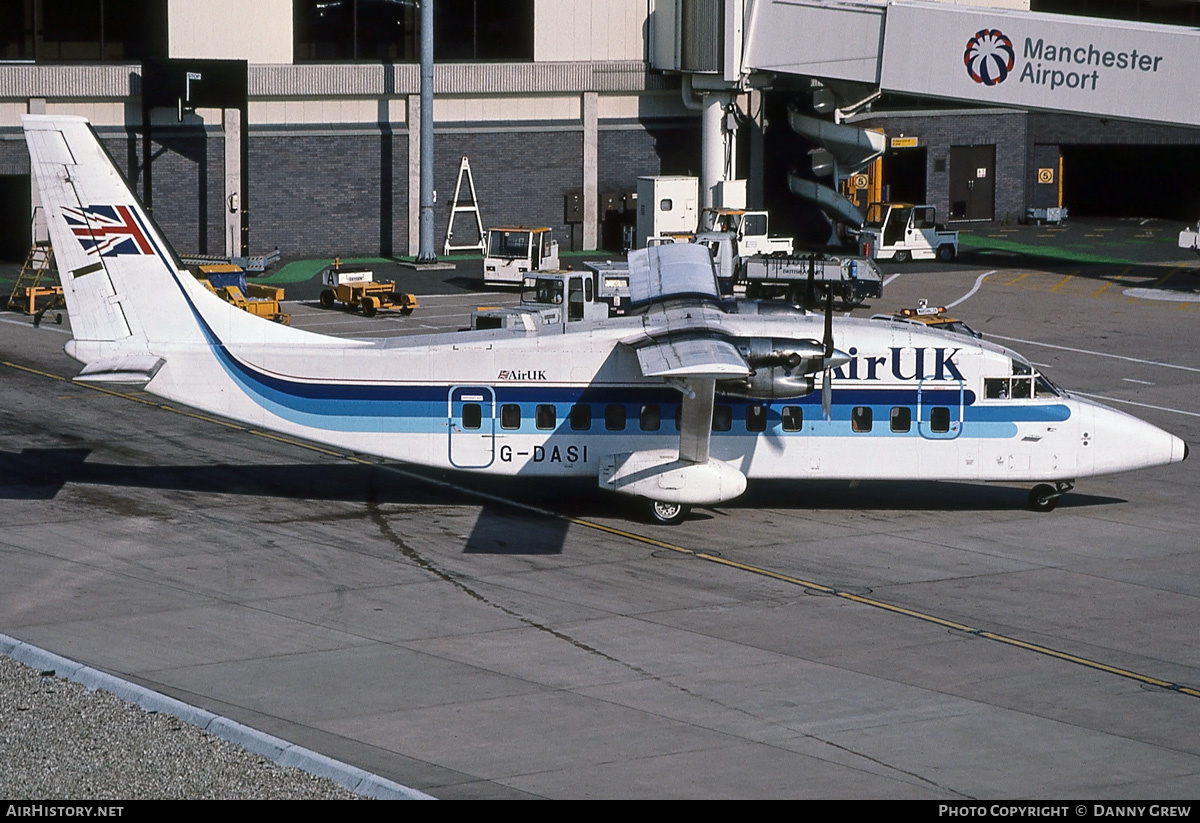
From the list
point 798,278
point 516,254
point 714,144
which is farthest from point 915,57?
point 516,254

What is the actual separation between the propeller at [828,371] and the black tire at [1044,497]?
4.74 meters

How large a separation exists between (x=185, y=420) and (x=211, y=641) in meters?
18.0

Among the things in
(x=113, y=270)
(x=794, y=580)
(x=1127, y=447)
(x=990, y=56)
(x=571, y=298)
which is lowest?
(x=794, y=580)

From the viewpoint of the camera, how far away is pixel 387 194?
75375 millimetres

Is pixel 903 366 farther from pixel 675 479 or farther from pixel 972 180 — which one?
pixel 972 180

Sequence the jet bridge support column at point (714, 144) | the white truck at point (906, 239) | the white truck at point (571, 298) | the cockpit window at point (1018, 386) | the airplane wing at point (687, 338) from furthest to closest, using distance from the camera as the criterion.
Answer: the jet bridge support column at point (714, 144), the white truck at point (906, 239), the white truck at point (571, 298), the cockpit window at point (1018, 386), the airplane wing at point (687, 338)

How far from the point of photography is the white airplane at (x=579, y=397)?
1219 inches

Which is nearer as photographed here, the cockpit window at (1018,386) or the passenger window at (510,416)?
the passenger window at (510,416)

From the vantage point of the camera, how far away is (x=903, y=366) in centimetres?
3162

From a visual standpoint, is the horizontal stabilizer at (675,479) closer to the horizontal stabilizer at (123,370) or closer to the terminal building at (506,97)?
the horizontal stabilizer at (123,370)

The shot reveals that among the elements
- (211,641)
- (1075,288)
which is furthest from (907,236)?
(211,641)

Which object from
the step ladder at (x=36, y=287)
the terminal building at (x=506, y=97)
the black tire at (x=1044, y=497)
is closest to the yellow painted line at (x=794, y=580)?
the black tire at (x=1044, y=497)

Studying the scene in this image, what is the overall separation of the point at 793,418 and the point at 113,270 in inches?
540

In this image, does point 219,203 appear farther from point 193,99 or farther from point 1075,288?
point 1075,288
